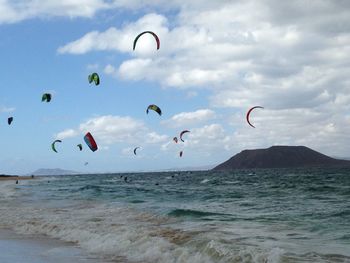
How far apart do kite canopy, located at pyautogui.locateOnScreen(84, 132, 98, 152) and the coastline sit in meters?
11.0

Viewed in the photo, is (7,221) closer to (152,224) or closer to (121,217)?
(121,217)

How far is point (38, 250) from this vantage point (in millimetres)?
12367

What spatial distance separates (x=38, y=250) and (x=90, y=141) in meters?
14.6

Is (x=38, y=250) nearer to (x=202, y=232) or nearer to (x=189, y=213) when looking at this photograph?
(x=202, y=232)

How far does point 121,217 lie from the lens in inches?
791

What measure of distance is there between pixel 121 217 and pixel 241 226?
6.01 meters

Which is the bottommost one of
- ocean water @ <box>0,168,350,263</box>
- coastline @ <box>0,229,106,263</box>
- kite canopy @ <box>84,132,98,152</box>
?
coastline @ <box>0,229,106,263</box>

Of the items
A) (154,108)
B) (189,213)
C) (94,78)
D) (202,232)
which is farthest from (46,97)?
(202,232)

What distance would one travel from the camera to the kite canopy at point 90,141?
85.8 ft

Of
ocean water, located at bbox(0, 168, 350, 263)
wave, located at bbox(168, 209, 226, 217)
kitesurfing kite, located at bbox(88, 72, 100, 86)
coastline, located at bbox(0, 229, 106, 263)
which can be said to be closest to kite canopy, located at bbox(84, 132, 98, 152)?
kitesurfing kite, located at bbox(88, 72, 100, 86)

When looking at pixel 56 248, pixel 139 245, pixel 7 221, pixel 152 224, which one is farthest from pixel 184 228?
pixel 7 221

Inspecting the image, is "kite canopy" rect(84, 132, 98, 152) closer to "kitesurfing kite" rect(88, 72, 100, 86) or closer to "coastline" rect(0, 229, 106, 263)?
"kitesurfing kite" rect(88, 72, 100, 86)

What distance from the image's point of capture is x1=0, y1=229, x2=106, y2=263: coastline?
429 inches

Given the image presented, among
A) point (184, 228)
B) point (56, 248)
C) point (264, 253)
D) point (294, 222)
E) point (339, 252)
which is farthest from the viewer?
point (294, 222)
